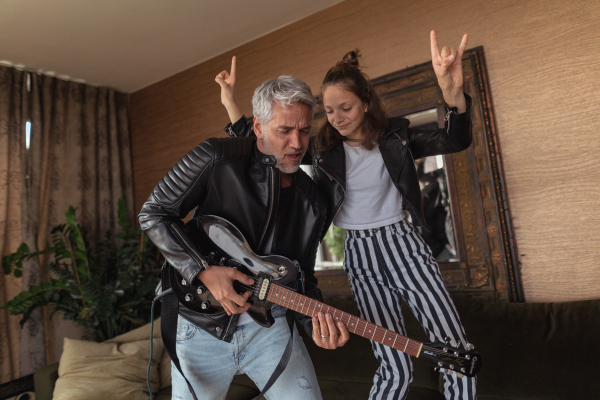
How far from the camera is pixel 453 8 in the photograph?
2.48 meters

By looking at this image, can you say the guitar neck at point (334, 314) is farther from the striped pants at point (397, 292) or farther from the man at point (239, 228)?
the striped pants at point (397, 292)

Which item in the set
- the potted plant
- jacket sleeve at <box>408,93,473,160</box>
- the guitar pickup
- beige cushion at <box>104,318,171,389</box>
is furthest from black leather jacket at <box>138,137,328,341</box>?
the potted plant

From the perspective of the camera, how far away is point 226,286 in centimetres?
129

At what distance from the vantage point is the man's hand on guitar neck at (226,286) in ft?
4.22

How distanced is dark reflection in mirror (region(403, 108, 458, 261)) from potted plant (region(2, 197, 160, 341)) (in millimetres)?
2381

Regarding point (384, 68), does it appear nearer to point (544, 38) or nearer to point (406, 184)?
point (544, 38)

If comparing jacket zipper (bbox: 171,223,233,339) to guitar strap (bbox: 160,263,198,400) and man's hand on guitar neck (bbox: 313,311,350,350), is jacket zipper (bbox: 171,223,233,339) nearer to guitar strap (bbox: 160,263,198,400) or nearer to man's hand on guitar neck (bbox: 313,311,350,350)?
guitar strap (bbox: 160,263,198,400)

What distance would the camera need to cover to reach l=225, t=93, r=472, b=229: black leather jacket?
161cm

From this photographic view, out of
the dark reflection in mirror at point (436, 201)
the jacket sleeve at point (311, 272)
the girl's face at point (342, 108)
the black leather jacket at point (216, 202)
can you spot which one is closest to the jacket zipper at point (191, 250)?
the black leather jacket at point (216, 202)

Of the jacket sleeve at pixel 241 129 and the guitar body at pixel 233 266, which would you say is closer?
the guitar body at pixel 233 266

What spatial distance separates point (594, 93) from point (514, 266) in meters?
0.98

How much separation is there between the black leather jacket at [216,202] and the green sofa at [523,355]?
3.92 feet

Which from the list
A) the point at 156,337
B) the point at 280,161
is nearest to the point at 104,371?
the point at 156,337

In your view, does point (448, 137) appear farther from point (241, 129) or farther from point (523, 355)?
point (523, 355)
